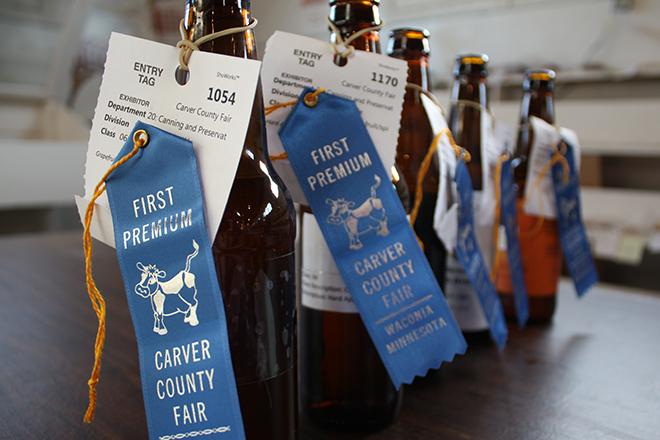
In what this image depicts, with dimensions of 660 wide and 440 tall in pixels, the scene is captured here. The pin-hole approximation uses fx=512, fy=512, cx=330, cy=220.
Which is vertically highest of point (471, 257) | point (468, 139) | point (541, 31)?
point (541, 31)

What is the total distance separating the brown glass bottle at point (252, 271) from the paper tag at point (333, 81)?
1.2 inches

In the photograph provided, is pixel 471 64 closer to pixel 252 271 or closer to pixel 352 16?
pixel 352 16

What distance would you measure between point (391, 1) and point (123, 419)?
2.83 metres

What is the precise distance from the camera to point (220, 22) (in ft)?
1.12

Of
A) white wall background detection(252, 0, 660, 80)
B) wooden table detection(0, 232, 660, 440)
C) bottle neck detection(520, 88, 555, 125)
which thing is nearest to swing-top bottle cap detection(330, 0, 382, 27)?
wooden table detection(0, 232, 660, 440)

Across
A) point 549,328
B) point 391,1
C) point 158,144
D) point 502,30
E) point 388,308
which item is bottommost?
point 549,328

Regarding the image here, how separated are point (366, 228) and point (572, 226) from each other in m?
0.48

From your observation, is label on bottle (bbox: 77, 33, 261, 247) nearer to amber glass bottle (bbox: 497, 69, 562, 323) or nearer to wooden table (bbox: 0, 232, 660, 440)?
wooden table (bbox: 0, 232, 660, 440)

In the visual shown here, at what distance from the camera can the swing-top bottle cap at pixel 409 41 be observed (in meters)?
0.51

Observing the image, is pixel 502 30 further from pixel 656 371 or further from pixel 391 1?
pixel 656 371

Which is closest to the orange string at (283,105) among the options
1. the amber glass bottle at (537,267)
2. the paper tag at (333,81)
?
the paper tag at (333,81)

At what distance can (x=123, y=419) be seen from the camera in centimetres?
42

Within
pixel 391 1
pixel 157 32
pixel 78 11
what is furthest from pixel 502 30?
pixel 157 32

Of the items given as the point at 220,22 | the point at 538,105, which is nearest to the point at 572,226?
the point at 538,105
